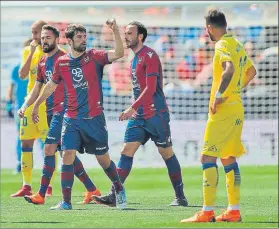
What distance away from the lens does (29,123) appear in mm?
15430

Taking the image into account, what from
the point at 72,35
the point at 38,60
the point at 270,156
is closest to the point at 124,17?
the point at 270,156

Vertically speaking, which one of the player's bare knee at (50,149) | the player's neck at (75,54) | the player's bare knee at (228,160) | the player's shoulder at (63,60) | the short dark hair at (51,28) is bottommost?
the player's bare knee at (50,149)

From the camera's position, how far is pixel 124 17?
24000 millimetres

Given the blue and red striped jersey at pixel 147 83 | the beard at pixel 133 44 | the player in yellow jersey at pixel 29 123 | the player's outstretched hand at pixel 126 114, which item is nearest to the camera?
the player's outstretched hand at pixel 126 114

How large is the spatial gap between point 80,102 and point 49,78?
1.24 metres

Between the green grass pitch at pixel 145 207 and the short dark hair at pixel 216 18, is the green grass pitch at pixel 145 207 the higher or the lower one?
the lower one

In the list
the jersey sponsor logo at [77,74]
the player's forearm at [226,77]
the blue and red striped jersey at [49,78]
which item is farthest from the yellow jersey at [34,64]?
the player's forearm at [226,77]

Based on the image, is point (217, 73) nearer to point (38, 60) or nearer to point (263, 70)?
point (38, 60)

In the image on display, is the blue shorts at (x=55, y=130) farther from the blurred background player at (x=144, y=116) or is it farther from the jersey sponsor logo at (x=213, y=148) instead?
the jersey sponsor logo at (x=213, y=148)

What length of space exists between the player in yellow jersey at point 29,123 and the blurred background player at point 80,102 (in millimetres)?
2332

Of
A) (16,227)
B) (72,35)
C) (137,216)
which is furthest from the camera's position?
(72,35)

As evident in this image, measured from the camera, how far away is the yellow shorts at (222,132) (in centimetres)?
1107

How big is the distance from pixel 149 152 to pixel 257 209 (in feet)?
30.2

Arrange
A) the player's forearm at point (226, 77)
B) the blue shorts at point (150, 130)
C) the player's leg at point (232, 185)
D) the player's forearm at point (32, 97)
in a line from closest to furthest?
the player's forearm at point (226, 77)
the player's leg at point (232, 185)
the blue shorts at point (150, 130)
the player's forearm at point (32, 97)
